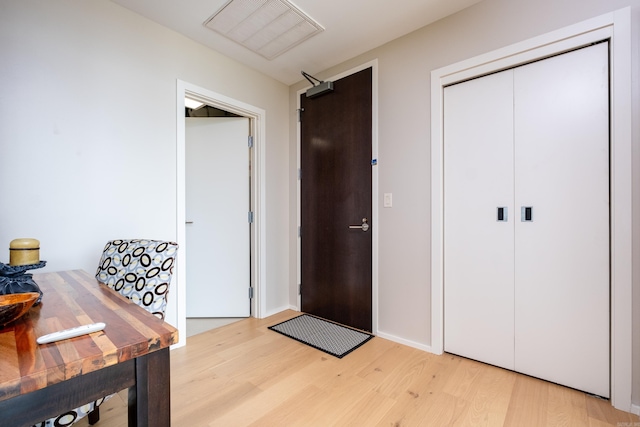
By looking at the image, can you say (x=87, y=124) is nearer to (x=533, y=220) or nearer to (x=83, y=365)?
(x=83, y=365)

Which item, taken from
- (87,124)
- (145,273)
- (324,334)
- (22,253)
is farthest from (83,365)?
(324,334)

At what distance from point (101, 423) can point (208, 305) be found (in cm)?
149

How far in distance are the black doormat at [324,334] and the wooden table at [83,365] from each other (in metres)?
1.58

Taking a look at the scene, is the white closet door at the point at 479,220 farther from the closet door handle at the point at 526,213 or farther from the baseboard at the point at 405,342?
the baseboard at the point at 405,342

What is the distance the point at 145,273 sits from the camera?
4.12 ft

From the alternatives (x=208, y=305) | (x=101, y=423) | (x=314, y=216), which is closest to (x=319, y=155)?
(x=314, y=216)

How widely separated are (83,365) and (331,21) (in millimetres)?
2361

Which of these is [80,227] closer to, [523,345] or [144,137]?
[144,137]

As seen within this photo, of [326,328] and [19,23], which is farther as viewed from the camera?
[326,328]

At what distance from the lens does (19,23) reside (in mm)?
1594

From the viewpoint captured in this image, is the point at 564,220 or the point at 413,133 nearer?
the point at 564,220

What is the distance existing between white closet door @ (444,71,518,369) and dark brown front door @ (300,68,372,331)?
26.1 inches

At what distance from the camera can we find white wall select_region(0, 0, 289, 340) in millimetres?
1588

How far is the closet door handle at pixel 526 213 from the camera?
5.90 feet
